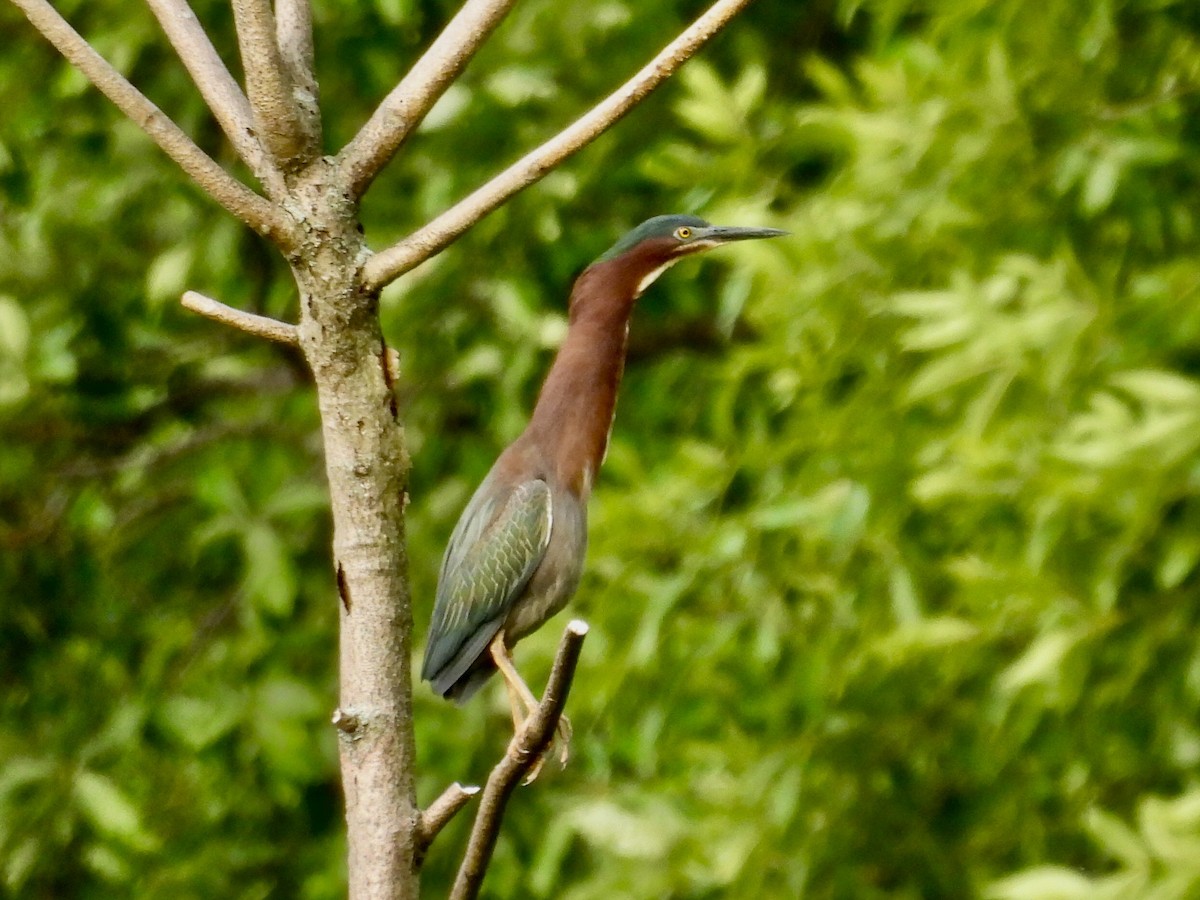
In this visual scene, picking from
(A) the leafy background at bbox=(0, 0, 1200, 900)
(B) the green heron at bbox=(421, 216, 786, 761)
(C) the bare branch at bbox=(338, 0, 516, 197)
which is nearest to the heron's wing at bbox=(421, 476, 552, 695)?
(B) the green heron at bbox=(421, 216, 786, 761)

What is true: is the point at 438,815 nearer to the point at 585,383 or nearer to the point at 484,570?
the point at 585,383

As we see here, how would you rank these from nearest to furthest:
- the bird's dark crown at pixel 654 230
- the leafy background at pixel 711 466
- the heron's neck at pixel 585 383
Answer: the heron's neck at pixel 585 383 → the bird's dark crown at pixel 654 230 → the leafy background at pixel 711 466

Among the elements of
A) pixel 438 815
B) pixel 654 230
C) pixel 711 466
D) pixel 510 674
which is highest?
pixel 711 466

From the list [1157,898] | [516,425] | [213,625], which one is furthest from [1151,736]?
[213,625]

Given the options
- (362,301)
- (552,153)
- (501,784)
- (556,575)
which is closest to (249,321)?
(362,301)

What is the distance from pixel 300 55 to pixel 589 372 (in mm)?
515

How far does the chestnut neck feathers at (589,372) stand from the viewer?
1771 millimetres

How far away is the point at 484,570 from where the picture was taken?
6.83 ft

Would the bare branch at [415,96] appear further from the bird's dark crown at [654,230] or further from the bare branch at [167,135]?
the bird's dark crown at [654,230]

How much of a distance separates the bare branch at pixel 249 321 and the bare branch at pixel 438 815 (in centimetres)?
39

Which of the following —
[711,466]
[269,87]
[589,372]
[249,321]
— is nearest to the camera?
[269,87]

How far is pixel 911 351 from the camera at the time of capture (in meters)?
3.52

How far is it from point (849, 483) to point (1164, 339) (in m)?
0.64

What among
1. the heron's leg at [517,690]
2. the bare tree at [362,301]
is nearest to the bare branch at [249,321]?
the bare tree at [362,301]
